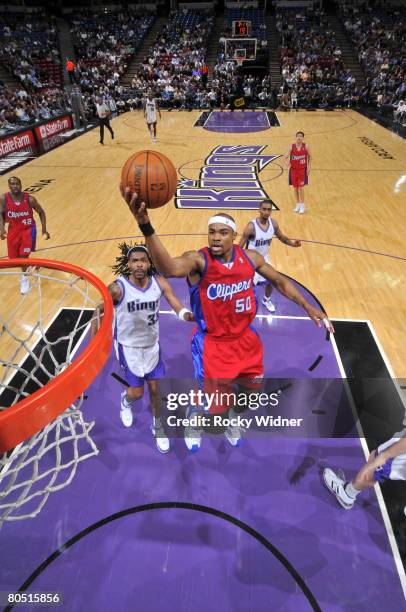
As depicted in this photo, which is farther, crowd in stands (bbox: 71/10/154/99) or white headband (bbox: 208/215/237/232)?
crowd in stands (bbox: 71/10/154/99)

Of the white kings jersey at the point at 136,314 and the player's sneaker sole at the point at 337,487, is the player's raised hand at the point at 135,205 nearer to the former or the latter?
the white kings jersey at the point at 136,314

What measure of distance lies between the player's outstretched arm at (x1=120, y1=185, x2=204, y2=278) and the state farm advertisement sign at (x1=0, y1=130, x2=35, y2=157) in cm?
1242

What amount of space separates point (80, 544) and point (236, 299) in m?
2.08

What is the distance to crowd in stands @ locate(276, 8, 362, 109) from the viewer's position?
69.7ft

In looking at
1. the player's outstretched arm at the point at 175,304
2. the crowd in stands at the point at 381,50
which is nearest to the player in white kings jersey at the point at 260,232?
the player's outstretched arm at the point at 175,304

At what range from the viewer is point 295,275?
6.30 meters

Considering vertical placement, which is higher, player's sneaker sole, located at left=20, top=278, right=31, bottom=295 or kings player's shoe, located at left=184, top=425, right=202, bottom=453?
player's sneaker sole, located at left=20, top=278, right=31, bottom=295

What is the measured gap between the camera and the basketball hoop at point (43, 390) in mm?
1681

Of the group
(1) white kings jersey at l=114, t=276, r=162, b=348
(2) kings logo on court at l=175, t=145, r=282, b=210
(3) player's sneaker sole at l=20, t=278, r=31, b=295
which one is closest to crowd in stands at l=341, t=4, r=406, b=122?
(2) kings logo on court at l=175, t=145, r=282, b=210

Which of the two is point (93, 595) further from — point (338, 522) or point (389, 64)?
point (389, 64)

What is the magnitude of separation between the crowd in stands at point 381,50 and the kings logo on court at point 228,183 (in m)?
9.19

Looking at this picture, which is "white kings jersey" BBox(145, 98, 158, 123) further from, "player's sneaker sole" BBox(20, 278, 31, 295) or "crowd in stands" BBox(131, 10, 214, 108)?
"player's sneaker sole" BBox(20, 278, 31, 295)

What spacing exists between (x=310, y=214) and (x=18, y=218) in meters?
5.86

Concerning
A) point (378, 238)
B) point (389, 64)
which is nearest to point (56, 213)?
point (378, 238)
